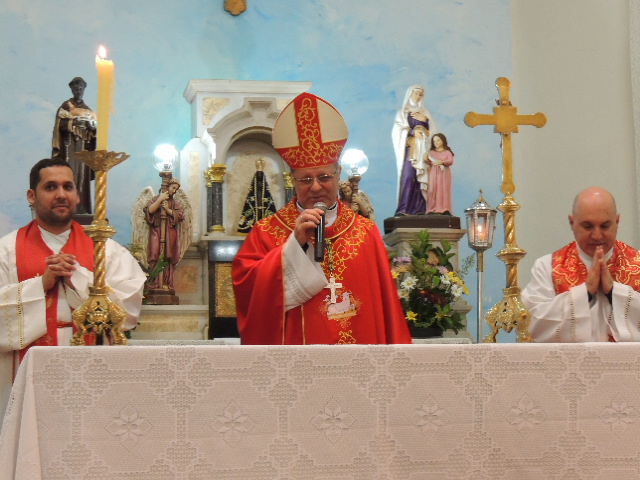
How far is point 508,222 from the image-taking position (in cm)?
366

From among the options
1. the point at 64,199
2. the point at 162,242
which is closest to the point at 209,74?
the point at 162,242

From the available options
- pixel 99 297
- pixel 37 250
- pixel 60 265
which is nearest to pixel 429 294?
pixel 37 250

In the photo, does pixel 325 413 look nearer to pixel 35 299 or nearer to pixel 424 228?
pixel 35 299

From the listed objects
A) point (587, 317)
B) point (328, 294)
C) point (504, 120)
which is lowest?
point (587, 317)

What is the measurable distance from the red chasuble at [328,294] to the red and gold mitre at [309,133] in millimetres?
287

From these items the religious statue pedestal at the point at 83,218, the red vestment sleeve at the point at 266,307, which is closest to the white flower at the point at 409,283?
the religious statue pedestal at the point at 83,218

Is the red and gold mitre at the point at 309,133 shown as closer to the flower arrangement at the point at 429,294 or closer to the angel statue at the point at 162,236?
the flower arrangement at the point at 429,294

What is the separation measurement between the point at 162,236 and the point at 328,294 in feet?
12.1

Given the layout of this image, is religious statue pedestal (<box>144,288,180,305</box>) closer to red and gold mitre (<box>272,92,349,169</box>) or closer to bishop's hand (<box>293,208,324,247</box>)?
red and gold mitre (<box>272,92,349,169</box>)

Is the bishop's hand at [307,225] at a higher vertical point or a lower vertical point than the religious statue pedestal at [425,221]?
lower

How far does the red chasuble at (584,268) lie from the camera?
15.1 ft

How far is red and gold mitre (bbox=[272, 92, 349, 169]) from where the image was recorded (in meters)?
Answer: 4.22

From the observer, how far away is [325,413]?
9.59 feet

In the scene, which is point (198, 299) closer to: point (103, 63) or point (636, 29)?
point (636, 29)
